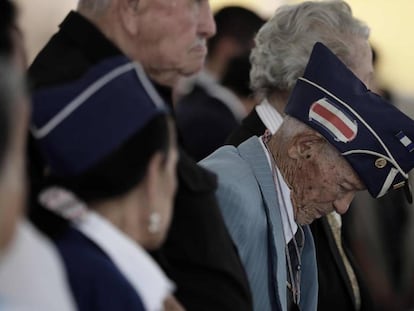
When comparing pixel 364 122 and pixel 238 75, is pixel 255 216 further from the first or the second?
pixel 238 75

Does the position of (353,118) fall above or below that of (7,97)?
below

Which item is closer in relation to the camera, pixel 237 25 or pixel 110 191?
pixel 110 191

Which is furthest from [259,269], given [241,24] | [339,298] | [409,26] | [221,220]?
[409,26]

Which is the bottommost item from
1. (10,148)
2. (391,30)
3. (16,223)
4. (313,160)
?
(391,30)

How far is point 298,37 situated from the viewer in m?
3.65

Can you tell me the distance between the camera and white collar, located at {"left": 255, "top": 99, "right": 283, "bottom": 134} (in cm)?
369

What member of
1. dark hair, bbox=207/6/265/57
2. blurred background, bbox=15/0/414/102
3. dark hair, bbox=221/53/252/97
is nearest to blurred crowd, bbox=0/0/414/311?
dark hair, bbox=221/53/252/97

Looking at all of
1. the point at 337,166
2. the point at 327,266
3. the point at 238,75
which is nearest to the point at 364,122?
the point at 337,166

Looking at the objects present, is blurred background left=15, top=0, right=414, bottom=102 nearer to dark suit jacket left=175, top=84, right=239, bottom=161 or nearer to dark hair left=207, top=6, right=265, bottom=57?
dark hair left=207, top=6, right=265, bottom=57

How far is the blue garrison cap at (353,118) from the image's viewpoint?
10.8 feet

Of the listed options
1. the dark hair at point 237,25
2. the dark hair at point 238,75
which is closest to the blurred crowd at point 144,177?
the dark hair at point 238,75

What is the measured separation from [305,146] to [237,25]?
257 cm

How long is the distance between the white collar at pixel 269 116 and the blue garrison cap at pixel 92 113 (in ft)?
4.38

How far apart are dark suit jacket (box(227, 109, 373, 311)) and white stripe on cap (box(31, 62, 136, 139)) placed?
1.39 m
